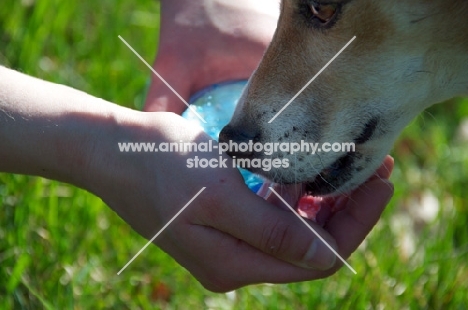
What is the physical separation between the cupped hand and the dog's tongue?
13cm

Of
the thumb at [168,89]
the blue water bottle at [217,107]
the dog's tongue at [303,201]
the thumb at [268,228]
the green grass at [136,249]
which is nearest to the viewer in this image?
the thumb at [268,228]

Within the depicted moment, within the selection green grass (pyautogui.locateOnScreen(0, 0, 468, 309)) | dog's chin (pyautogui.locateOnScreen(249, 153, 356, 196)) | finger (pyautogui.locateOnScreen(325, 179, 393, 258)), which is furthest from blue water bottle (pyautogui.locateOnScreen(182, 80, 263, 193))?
green grass (pyautogui.locateOnScreen(0, 0, 468, 309))

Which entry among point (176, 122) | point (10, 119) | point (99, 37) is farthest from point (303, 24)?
point (99, 37)

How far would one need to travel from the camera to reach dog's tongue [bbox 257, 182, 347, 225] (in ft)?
7.77

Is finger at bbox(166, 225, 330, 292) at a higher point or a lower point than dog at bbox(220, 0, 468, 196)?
lower

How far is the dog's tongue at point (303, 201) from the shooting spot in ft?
7.77

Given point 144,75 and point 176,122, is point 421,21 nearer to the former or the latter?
point 176,122

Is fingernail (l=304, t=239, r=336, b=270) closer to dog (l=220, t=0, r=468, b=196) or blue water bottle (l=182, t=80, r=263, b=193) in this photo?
dog (l=220, t=0, r=468, b=196)

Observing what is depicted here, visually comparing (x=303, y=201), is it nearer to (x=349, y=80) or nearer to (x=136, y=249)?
(x=349, y=80)

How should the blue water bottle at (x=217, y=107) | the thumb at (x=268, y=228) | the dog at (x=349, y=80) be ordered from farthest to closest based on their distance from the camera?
the blue water bottle at (x=217, y=107)
the dog at (x=349, y=80)
the thumb at (x=268, y=228)

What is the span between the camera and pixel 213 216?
2.12 m

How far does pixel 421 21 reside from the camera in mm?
2219

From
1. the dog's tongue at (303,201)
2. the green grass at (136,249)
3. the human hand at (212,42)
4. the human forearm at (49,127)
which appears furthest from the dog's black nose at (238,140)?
the green grass at (136,249)

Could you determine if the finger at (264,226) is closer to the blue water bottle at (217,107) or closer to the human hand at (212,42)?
the blue water bottle at (217,107)
